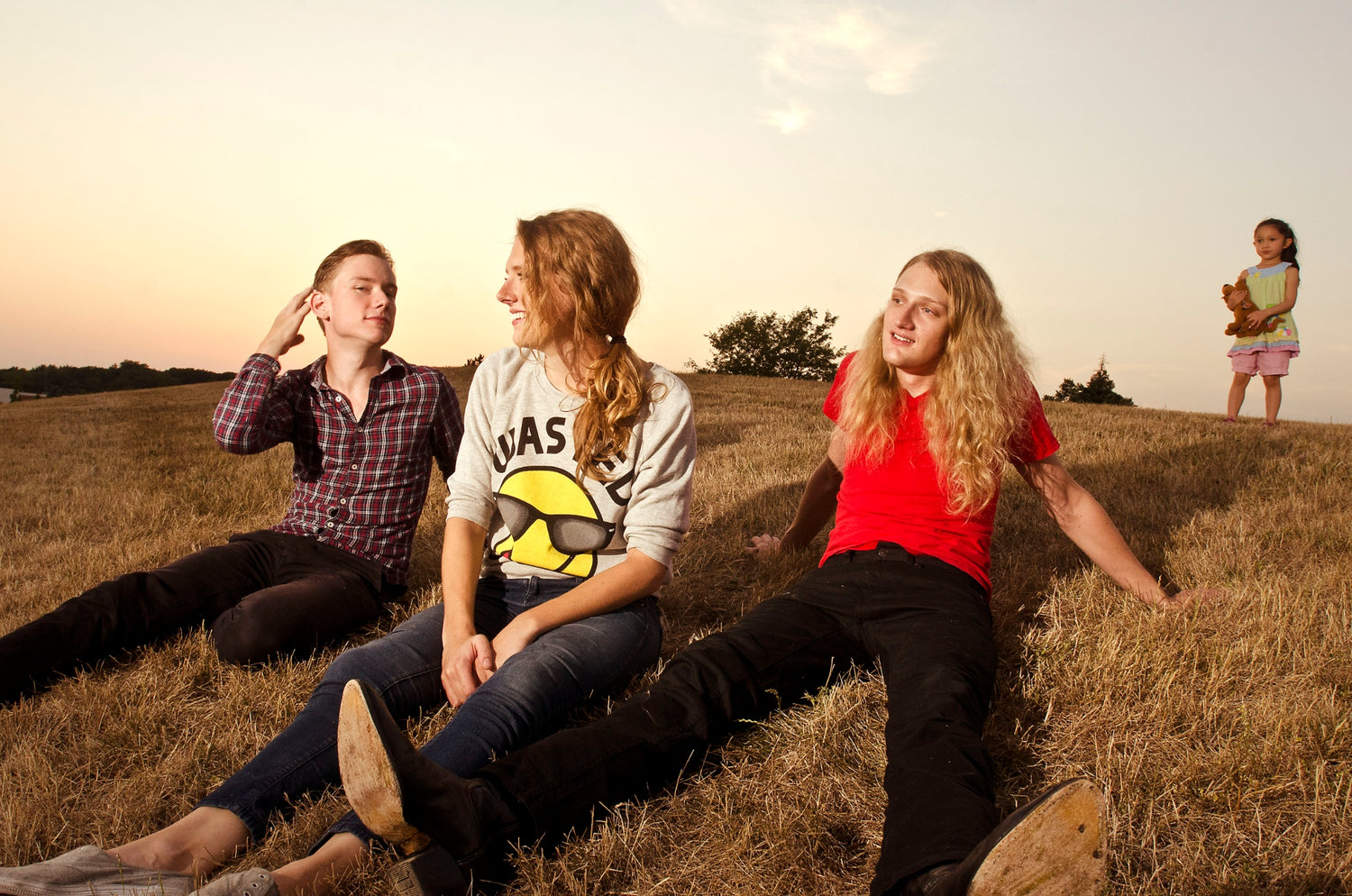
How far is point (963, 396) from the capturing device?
3340 mm

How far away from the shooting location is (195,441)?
35.6 feet

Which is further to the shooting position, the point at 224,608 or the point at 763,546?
the point at 763,546

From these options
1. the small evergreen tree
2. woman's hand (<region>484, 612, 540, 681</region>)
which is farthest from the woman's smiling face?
the small evergreen tree

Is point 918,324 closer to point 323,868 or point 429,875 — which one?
point 429,875

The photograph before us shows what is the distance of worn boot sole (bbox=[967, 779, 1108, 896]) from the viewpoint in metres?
1.68

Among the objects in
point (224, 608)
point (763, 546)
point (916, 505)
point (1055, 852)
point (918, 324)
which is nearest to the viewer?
point (1055, 852)

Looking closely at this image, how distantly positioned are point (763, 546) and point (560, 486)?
76.7 inches

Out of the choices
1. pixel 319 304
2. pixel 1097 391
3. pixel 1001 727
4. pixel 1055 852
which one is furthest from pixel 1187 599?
pixel 1097 391

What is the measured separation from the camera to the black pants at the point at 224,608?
316 centimetres

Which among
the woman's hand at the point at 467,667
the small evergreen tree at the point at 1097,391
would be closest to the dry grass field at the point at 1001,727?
the woman's hand at the point at 467,667

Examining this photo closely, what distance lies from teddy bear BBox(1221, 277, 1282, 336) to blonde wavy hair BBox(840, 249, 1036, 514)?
8.40 m

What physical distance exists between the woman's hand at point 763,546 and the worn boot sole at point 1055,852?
2782 mm

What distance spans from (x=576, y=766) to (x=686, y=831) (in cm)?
40

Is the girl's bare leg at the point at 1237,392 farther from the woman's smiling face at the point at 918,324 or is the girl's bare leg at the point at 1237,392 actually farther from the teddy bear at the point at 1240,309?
the woman's smiling face at the point at 918,324
